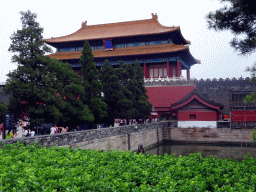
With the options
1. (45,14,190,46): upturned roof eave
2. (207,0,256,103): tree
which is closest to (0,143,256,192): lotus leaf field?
(207,0,256,103): tree

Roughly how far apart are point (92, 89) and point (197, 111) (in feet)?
37.7

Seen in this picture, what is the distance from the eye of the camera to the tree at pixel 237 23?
23.7 ft

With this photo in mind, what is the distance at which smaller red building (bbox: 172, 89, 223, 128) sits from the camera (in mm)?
24225

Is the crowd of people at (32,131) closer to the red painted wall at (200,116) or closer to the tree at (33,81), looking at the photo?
the tree at (33,81)

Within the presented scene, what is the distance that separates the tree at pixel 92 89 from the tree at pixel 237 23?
10.5 m

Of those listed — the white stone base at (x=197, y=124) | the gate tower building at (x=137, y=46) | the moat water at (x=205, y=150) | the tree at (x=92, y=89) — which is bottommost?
the moat water at (x=205, y=150)

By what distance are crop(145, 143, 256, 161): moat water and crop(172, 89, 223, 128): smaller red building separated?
2121mm

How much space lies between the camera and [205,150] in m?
21.9

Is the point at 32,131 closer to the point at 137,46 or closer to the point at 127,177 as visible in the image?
the point at 127,177

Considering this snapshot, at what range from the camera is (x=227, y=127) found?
947 inches

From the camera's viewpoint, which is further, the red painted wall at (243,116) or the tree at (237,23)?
the red painted wall at (243,116)

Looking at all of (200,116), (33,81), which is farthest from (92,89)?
(200,116)

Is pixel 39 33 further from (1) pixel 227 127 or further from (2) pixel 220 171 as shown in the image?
(1) pixel 227 127

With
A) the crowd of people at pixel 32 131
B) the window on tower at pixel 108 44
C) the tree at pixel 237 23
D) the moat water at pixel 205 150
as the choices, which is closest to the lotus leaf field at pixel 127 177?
the tree at pixel 237 23
